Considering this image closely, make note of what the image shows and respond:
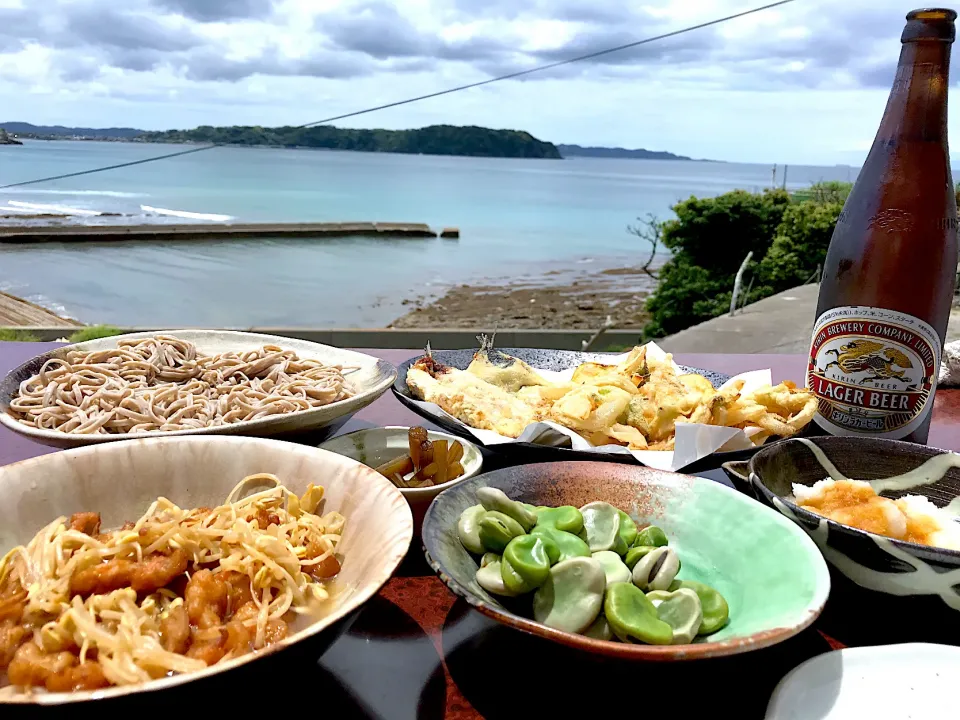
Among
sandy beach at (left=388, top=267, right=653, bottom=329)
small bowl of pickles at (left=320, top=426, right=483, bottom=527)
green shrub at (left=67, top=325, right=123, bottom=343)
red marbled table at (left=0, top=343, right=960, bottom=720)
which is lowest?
sandy beach at (left=388, top=267, right=653, bottom=329)

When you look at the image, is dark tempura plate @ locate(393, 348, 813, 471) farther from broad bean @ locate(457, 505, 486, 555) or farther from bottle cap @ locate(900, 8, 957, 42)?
bottle cap @ locate(900, 8, 957, 42)

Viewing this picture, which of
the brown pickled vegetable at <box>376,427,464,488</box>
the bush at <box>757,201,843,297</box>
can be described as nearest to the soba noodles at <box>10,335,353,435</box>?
the brown pickled vegetable at <box>376,427,464,488</box>

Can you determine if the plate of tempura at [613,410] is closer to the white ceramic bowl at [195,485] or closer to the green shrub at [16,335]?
the white ceramic bowl at [195,485]

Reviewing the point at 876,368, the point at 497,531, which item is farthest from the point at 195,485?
the point at 876,368

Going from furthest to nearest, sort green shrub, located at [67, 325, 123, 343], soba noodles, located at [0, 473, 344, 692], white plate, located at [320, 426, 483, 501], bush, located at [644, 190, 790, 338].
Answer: bush, located at [644, 190, 790, 338] → green shrub, located at [67, 325, 123, 343] → white plate, located at [320, 426, 483, 501] → soba noodles, located at [0, 473, 344, 692]

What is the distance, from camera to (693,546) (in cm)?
108

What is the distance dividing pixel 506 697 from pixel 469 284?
894 inches

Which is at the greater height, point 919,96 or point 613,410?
point 919,96

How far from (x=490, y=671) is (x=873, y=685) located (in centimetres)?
47

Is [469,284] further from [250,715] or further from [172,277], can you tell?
[250,715]

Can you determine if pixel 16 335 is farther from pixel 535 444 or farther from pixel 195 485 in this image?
pixel 535 444

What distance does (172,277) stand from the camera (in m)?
22.1

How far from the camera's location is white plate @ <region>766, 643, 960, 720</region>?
79 cm

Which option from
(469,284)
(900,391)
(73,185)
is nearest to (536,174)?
(73,185)
